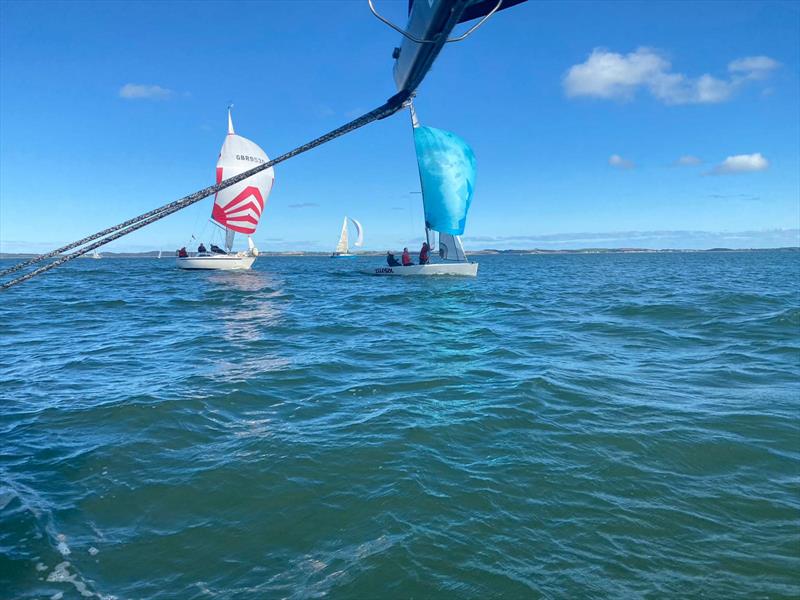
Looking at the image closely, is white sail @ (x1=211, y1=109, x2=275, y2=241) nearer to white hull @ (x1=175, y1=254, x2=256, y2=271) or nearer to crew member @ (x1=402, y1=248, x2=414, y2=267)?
white hull @ (x1=175, y1=254, x2=256, y2=271)

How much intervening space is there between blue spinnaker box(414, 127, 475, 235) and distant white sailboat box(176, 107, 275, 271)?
745 inches

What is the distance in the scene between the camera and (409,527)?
12.4 feet

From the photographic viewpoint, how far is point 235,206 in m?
45.4

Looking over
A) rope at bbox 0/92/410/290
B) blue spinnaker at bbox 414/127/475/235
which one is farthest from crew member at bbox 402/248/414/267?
rope at bbox 0/92/410/290

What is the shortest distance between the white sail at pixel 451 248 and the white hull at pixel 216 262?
2124cm

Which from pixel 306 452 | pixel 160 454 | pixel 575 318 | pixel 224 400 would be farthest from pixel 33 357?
pixel 575 318

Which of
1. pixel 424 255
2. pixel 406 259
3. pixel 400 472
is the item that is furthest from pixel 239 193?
pixel 400 472

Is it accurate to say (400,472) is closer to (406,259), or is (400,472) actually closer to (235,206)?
(406,259)

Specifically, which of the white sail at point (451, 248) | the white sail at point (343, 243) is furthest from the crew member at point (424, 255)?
the white sail at point (343, 243)

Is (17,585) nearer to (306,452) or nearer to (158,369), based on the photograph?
(306,452)

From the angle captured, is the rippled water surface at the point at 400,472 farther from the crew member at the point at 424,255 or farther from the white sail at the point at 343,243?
the white sail at the point at 343,243

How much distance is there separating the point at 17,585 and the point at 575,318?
1496cm

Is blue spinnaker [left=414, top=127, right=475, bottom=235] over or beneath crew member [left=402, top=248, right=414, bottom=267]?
over

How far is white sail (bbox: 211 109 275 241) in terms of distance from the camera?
148 ft
